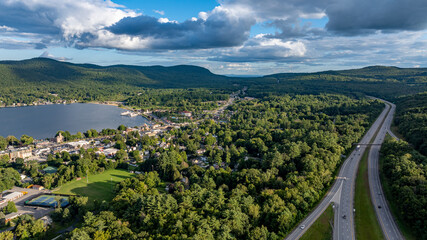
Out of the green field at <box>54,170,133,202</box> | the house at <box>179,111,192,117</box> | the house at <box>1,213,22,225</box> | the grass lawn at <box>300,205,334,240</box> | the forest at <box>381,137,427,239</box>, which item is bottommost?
the green field at <box>54,170,133,202</box>

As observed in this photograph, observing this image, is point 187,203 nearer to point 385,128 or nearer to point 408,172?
point 408,172

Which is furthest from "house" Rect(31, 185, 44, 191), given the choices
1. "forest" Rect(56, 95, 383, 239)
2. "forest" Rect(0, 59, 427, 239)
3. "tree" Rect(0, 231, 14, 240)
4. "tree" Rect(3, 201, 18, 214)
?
"tree" Rect(0, 231, 14, 240)

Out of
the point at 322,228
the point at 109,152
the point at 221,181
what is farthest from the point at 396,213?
the point at 109,152

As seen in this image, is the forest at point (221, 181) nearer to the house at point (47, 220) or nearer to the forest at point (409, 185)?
the forest at point (409, 185)

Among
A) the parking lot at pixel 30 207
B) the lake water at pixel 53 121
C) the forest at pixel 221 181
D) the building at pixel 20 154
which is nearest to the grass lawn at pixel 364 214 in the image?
the forest at pixel 221 181

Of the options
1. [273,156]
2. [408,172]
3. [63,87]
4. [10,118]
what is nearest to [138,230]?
[273,156]

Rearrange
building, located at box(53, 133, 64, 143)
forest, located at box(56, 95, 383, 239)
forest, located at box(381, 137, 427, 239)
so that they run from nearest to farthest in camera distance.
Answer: forest, located at box(56, 95, 383, 239), forest, located at box(381, 137, 427, 239), building, located at box(53, 133, 64, 143)

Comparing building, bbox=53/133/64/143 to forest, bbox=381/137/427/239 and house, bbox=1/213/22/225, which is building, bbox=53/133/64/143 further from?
forest, bbox=381/137/427/239
